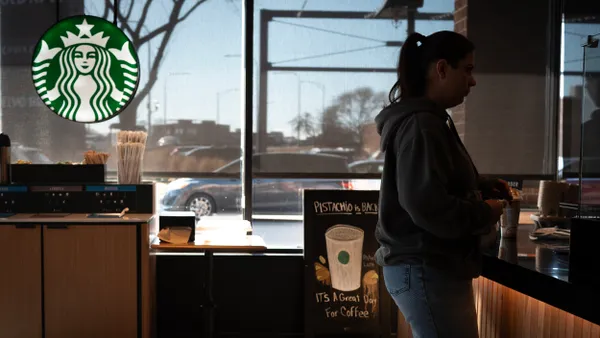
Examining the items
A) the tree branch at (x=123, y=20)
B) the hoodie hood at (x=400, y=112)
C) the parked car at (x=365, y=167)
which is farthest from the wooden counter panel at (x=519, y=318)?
the tree branch at (x=123, y=20)

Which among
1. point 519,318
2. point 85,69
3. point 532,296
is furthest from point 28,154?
point 532,296

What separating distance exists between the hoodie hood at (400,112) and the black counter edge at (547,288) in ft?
1.97

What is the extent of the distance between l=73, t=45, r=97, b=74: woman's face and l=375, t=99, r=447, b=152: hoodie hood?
113 inches

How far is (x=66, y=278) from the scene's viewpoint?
358 cm

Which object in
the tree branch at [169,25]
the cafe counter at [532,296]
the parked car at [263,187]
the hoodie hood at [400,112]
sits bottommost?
the cafe counter at [532,296]

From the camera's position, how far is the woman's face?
4.13 meters

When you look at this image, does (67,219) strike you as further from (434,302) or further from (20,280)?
(434,302)

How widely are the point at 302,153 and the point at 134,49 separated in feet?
4.46

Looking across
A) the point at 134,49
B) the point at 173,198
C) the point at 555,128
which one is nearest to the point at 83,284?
the point at 173,198

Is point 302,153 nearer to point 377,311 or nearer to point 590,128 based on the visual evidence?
point 377,311

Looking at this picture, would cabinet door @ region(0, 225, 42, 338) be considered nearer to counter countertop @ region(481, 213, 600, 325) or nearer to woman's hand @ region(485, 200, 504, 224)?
counter countertop @ region(481, 213, 600, 325)

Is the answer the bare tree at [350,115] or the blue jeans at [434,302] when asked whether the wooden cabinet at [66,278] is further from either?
the blue jeans at [434,302]

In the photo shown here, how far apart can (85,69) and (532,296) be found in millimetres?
3305

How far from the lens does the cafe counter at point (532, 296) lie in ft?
5.74
